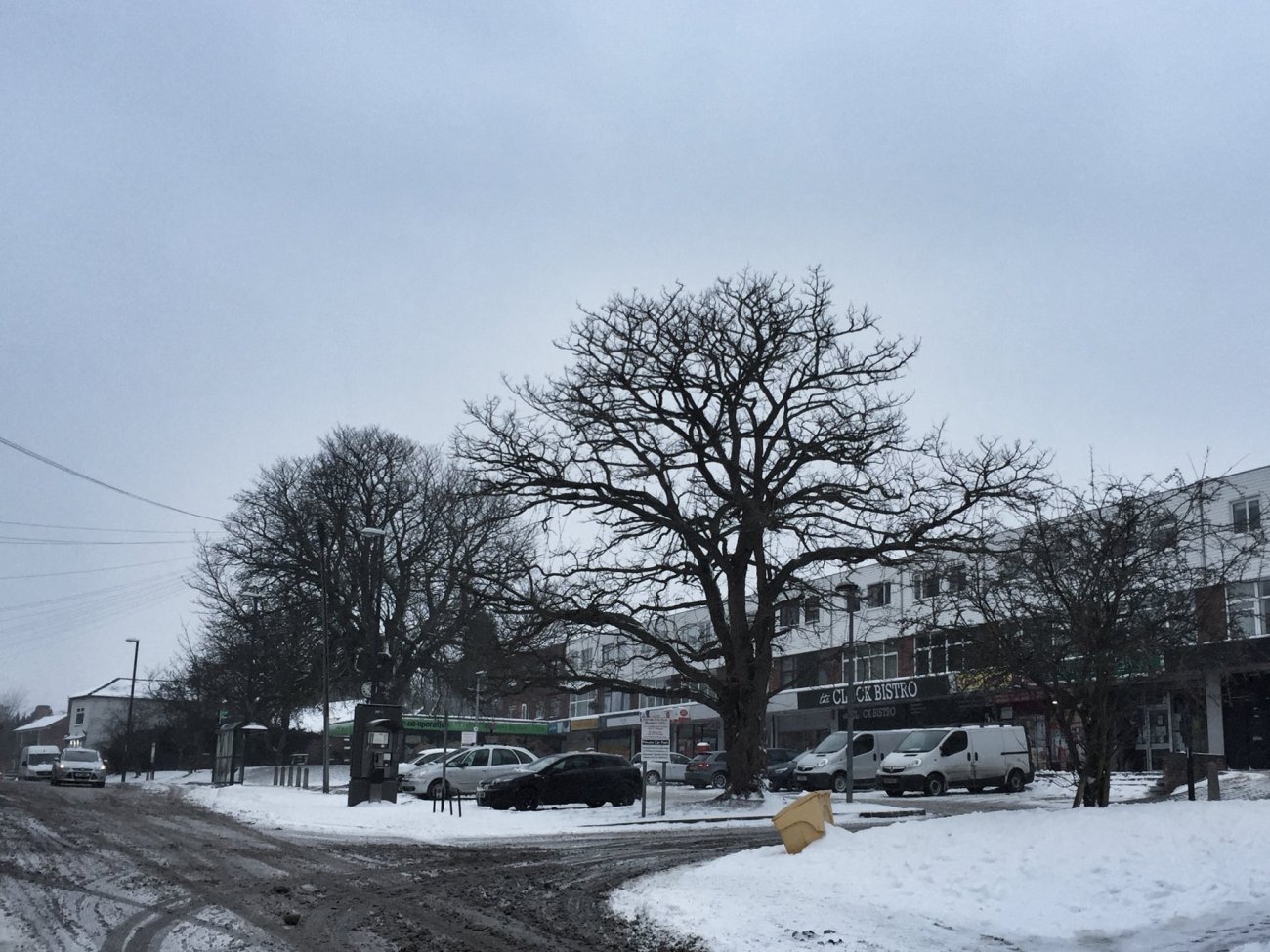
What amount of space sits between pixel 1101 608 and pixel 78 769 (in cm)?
3886

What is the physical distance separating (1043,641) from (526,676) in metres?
13.6

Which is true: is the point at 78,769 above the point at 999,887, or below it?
below

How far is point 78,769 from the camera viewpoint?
143ft

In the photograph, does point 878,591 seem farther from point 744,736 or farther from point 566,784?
point 566,784

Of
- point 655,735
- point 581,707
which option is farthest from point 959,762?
point 581,707

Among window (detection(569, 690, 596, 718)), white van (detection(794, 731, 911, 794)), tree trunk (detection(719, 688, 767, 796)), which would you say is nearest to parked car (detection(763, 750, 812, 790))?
white van (detection(794, 731, 911, 794))

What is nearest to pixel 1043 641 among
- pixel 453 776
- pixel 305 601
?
pixel 453 776

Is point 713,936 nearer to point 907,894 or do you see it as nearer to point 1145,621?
point 907,894

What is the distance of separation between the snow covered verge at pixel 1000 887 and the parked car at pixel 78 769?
119 feet

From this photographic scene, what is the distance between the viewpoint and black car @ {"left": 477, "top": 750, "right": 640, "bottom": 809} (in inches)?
1190

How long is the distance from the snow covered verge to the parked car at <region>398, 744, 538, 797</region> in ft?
73.7

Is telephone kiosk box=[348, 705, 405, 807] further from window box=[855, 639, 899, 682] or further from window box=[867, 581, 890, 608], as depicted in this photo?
window box=[855, 639, 899, 682]

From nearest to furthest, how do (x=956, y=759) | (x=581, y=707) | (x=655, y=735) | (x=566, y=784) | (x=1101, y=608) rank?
1. (x=1101, y=608)
2. (x=655, y=735)
3. (x=566, y=784)
4. (x=956, y=759)
5. (x=581, y=707)

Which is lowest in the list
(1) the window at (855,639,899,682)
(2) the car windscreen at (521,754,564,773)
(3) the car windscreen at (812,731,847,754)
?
(2) the car windscreen at (521,754,564,773)
